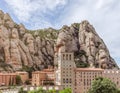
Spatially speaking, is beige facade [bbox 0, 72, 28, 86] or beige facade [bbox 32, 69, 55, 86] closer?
beige facade [bbox 0, 72, 28, 86]

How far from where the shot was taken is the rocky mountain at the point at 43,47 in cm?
15075

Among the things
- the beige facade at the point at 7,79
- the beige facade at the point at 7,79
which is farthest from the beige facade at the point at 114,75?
the beige facade at the point at 7,79

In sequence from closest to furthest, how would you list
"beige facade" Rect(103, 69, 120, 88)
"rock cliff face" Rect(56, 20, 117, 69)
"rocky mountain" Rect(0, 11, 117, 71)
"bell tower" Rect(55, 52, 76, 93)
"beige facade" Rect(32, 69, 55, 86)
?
"bell tower" Rect(55, 52, 76, 93) → "beige facade" Rect(32, 69, 55, 86) → "beige facade" Rect(103, 69, 120, 88) → "rocky mountain" Rect(0, 11, 117, 71) → "rock cliff face" Rect(56, 20, 117, 69)

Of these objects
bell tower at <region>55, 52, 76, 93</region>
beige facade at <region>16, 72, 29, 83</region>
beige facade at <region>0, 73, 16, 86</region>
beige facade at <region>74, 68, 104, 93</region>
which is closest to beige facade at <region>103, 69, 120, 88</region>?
beige facade at <region>74, 68, 104, 93</region>

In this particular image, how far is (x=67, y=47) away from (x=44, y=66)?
45.8 ft

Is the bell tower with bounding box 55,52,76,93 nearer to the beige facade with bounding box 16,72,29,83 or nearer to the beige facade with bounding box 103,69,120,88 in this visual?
the beige facade with bounding box 103,69,120,88

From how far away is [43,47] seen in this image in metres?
167

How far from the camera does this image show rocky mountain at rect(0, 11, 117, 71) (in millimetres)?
150750

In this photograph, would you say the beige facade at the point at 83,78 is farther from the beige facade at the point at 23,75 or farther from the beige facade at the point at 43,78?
the beige facade at the point at 23,75

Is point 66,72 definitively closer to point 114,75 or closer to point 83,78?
point 83,78

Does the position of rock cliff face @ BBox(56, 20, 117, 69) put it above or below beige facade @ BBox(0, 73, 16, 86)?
above

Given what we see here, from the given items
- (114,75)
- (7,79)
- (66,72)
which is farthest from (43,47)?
(114,75)

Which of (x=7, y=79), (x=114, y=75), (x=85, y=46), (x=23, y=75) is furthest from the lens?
(x=85, y=46)

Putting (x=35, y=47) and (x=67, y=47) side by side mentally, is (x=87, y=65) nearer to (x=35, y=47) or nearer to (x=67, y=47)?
(x=67, y=47)
